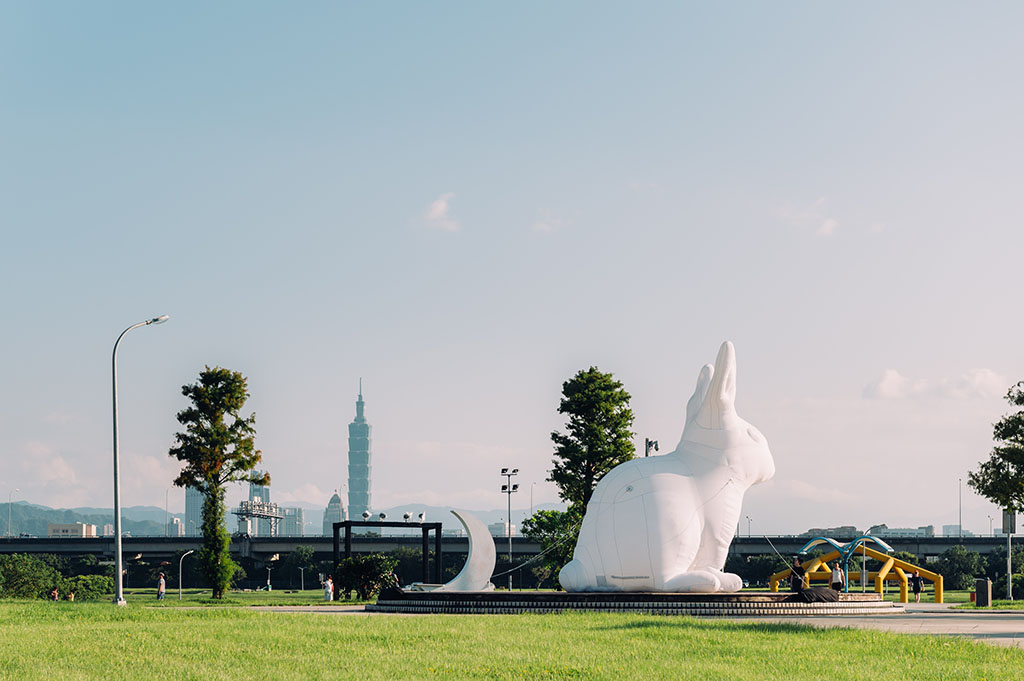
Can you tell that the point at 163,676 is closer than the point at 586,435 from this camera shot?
Yes

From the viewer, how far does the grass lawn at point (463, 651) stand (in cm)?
1388

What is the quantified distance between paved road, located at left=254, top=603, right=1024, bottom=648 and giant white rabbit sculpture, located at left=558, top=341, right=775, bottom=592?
2217 mm

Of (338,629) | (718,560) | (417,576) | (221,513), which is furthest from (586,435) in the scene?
(417,576)

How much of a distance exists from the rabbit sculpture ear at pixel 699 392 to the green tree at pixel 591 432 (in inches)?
591

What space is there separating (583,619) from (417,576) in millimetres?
72557

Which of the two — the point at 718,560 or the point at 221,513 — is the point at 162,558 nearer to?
the point at 221,513

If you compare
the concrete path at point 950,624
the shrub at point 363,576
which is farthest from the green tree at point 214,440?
the concrete path at point 950,624

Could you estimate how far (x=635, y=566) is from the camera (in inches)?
1005

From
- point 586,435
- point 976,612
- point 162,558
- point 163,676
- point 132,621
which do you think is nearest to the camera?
point 163,676

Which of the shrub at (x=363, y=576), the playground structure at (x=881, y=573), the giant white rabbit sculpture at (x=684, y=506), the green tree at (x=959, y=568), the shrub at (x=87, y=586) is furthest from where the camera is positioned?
the green tree at (x=959, y=568)

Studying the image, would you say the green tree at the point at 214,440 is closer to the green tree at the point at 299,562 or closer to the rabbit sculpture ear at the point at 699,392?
the rabbit sculpture ear at the point at 699,392

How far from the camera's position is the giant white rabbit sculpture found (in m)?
25.4

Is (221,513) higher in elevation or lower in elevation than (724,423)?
lower

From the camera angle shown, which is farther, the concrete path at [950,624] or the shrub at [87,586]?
the shrub at [87,586]
